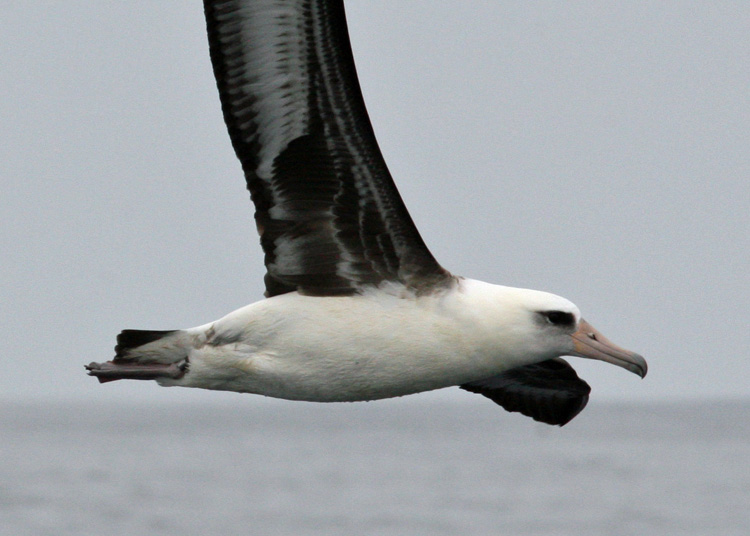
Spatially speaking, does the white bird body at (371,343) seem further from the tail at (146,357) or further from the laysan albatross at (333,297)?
the tail at (146,357)

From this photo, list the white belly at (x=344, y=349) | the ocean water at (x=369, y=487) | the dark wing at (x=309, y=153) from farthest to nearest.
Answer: the ocean water at (x=369, y=487) → the white belly at (x=344, y=349) → the dark wing at (x=309, y=153)

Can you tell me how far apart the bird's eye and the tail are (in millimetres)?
2382

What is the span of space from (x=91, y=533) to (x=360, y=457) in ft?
132

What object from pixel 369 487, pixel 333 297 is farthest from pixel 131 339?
pixel 369 487

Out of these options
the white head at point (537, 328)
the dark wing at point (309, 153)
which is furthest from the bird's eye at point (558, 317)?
the dark wing at point (309, 153)

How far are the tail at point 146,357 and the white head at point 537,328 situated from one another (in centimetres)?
195

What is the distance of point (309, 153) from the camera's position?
8.22 meters

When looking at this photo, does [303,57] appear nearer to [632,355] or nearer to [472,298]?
[472,298]

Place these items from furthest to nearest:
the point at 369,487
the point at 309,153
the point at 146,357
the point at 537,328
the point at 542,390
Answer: the point at 369,487 < the point at 542,390 < the point at 146,357 < the point at 537,328 < the point at 309,153

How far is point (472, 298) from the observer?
27.6 feet

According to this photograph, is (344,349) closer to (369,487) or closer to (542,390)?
(542,390)

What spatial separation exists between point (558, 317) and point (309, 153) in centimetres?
194

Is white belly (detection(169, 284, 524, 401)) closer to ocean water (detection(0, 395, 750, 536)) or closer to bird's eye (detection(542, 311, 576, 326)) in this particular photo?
bird's eye (detection(542, 311, 576, 326))

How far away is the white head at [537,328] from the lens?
839 cm
